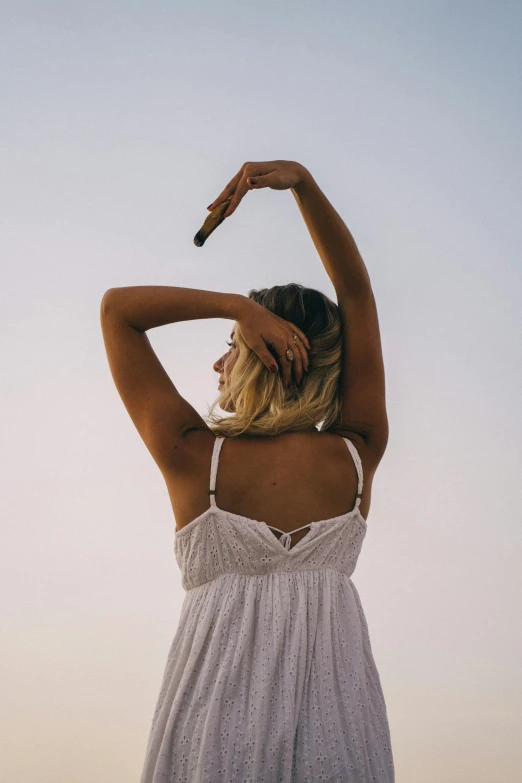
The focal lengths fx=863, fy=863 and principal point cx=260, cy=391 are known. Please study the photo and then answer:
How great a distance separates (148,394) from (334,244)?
75 cm

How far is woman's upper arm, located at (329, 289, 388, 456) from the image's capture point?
8.33 ft

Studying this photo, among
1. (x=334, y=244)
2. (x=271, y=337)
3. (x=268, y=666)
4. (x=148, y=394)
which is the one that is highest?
(x=334, y=244)

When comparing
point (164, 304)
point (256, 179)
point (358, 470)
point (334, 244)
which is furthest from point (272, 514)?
point (256, 179)

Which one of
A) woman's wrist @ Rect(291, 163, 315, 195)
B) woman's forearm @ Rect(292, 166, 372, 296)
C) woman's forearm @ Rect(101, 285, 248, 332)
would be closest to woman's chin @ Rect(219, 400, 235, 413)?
woman's forearm @ Rect(101, 285, 248, 332)

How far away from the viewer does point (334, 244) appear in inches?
104

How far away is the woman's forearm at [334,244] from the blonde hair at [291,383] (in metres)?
0.08

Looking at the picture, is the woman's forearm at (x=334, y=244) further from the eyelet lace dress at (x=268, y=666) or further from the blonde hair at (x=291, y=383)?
the eyelet lace dress at (x=268, y=666)

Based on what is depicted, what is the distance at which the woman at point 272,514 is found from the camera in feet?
6.98

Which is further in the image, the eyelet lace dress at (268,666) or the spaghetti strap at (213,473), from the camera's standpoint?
the spaghetti strap at (213,473)

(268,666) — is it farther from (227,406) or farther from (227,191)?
(227,191)

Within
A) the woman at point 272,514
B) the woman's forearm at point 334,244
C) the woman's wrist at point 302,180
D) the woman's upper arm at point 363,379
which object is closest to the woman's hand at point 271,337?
the woman at point 272,514

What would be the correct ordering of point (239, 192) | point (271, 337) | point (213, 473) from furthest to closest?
point (239, 192)
point (271, 337)
point (213, 473)

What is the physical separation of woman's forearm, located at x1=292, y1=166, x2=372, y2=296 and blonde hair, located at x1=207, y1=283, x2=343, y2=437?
0.08 meters

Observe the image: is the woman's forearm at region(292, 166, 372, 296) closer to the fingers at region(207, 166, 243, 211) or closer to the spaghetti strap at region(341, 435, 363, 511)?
the fingers at region(207, 166, 243, 211)
